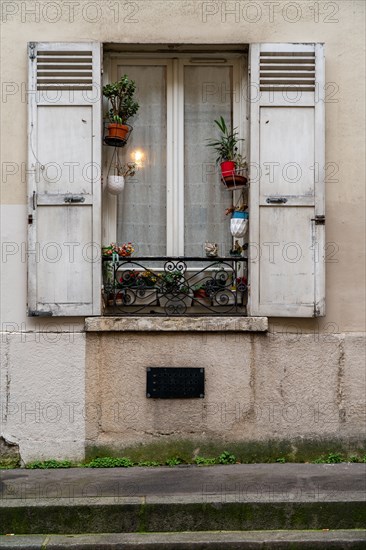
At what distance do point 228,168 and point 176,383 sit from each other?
188 centimetres

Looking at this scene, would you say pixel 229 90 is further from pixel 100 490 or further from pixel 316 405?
pixel 100 490

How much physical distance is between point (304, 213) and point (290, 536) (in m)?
2.70

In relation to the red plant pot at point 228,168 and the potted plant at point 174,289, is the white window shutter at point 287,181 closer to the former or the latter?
the red plant pot at point 228,168

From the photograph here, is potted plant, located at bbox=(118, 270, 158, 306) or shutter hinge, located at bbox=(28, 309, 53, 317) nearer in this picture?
shutter hinge, located at bbox=(28, 309, 53, 317)

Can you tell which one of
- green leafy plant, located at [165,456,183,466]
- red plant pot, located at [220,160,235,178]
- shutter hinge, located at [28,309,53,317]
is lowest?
green leafy plant, located at [165,456,183,466]

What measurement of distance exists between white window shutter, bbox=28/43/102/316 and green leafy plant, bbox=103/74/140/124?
136 millimetres

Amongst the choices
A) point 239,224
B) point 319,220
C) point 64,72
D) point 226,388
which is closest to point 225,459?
point 226,388

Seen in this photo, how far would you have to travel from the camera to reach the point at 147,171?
7711 millimetres

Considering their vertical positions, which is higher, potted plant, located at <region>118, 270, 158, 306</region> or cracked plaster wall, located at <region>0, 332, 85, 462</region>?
potted plant, located at <region>118, 270, 158, 306</region>

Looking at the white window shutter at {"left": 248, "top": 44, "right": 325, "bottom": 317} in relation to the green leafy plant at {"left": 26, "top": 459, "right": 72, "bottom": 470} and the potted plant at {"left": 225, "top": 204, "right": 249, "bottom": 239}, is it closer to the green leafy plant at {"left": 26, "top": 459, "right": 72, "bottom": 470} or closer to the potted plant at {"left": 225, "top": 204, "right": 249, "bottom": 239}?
the potted plant at {"left": 225, "top": 204, "right": 249, "bottom": 239}

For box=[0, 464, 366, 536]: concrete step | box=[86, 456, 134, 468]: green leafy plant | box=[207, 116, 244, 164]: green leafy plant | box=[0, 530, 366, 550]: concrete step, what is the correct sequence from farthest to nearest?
box=[207, 116, 244, 164]: green leafy plant → box=[86, 456, 134, 468]: green leafy plant → box=[0, 464, 366, 536]: concrete step → box=[0, 530, 366, 550]: concrete step

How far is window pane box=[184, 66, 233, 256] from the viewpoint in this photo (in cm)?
770

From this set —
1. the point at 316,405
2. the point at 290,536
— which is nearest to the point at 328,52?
the point at 316,405

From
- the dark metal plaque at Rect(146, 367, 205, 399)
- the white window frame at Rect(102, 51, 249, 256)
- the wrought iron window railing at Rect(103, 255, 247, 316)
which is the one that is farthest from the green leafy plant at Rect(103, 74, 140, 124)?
the dark metal plaque at Rect(146, 367, 205, 399)
